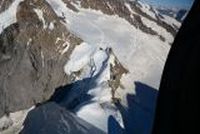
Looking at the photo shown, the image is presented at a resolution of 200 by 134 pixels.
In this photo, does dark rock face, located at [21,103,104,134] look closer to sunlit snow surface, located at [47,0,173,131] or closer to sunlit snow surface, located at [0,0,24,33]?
sunlit snow surface, located at [47,0,173,131]

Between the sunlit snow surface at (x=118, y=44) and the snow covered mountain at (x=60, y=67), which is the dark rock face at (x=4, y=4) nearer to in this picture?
the snow covered mountain at (x=60, y=67)

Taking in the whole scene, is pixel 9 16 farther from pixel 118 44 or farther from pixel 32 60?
pixel 118 44

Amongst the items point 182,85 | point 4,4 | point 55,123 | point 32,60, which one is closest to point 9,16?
point 4,4

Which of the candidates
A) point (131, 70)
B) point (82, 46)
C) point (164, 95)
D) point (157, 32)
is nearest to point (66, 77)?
point (82, 46)

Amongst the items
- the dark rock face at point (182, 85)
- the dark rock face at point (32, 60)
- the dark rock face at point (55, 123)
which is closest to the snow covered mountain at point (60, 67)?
the dark rock face at point (32, 60)

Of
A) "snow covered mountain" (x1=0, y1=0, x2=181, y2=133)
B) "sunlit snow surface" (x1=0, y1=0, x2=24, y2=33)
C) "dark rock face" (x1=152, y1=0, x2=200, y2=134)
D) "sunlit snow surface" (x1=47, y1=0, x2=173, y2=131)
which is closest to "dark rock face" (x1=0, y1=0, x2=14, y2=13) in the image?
"snow covered mountain" (x1=0, y1=0, x2=181, y2=133)

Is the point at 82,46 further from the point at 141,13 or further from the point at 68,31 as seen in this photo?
the point at 141,13

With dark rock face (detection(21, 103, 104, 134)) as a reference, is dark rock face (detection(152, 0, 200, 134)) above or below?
above
